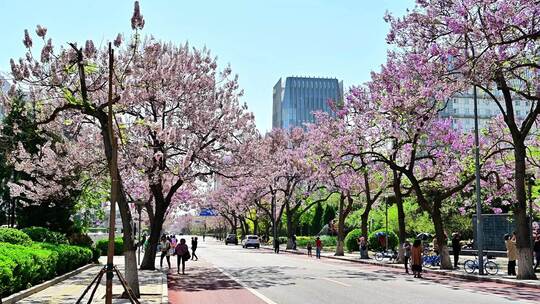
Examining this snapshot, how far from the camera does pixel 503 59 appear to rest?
18109mm

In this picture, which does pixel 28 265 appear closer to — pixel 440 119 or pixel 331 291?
pixel 331 291

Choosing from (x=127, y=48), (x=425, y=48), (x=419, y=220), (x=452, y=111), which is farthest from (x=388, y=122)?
(x=452, y=111)

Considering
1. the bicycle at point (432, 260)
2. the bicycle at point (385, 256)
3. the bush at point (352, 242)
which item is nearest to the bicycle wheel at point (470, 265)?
the bicycle at point (432, 260)

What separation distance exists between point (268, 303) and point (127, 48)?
8.03 meters

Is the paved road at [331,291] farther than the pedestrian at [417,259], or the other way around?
the pedestrian at [417,259]

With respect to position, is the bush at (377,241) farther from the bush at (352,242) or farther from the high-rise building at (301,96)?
the high-rise building at (301,96)

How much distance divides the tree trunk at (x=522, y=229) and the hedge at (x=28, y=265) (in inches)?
667

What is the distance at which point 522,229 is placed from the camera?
2262 centimetres

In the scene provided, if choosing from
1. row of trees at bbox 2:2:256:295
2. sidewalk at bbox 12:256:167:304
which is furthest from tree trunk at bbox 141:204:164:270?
sidewalk at bbox 12:256:167:304

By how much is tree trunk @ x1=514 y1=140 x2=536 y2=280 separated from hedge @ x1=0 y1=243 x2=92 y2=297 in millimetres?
16939

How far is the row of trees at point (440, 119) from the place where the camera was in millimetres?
18141

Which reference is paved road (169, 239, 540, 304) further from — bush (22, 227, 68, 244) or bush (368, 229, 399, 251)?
bush (368, 229, 399, 251)

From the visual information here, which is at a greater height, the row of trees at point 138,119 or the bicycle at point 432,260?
the row of trees at point 138,119

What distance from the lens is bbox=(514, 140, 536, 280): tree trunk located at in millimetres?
22094
